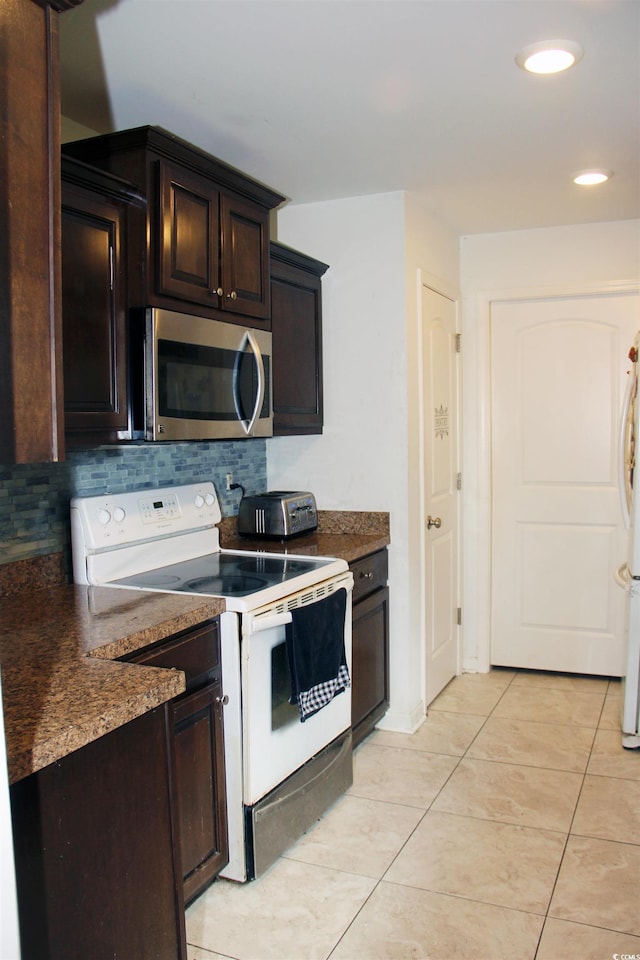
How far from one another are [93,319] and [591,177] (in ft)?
6.99

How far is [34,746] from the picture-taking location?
1.23 metres

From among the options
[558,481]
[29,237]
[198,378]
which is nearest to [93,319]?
[198,378]

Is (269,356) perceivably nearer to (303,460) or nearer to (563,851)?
(303,460)

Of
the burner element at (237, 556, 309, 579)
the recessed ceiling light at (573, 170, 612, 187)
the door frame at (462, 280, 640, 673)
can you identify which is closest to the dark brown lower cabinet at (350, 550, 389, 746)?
the burner element at (237, 556, 309, 579)

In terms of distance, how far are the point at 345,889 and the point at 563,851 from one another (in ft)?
2.36

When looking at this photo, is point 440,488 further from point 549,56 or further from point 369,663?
point 549,56

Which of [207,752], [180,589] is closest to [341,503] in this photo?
[180,589]

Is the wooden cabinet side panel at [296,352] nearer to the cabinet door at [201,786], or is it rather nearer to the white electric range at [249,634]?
the white electric range at [249,634]

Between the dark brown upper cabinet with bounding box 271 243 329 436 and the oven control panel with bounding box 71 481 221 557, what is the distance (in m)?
0.47

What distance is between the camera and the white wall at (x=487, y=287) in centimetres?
395

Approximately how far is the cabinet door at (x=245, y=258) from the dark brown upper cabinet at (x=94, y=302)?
417 mm

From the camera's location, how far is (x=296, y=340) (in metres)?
3.34

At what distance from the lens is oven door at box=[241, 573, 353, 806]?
228 centimetres

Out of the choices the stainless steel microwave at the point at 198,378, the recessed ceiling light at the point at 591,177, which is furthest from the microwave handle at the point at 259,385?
the recessed ceiling light at the point at 591,177
